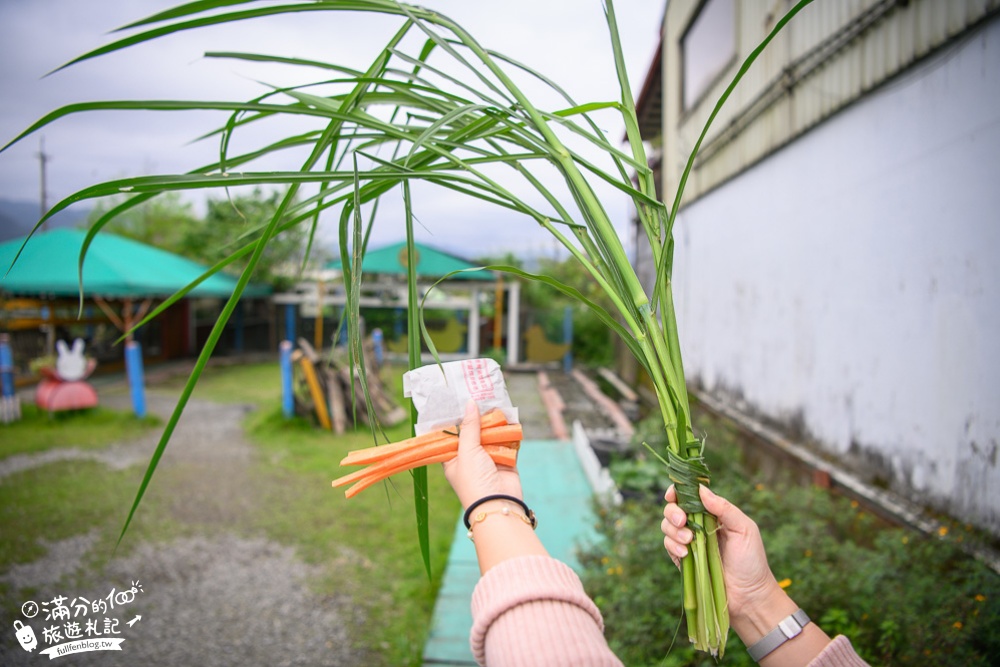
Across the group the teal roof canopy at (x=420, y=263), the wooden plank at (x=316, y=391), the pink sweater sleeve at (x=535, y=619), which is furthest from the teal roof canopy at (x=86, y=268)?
the pink sweater sleeve at (x=535, y=619)

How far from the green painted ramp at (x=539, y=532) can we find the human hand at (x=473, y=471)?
5.89 ft

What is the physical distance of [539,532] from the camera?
3586 millimetres

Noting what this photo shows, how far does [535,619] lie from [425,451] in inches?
13.2

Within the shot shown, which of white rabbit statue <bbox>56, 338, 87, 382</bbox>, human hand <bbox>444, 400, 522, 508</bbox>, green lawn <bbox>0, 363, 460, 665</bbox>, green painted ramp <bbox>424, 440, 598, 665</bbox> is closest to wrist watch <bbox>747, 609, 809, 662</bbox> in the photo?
human hand <bbox>444, 400, 522, 508</bbox>

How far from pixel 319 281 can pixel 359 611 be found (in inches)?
390

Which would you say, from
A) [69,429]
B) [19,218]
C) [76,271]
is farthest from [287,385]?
[19,218]

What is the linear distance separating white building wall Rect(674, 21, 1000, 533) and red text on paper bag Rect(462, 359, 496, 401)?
1.85m

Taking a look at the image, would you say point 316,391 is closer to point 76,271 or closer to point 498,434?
point 76,271

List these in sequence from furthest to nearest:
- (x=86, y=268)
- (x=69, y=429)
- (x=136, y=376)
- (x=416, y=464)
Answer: (x=86, y=268) < (x=136, y=376) < (x=69, y=429) < (x=416, y=464)

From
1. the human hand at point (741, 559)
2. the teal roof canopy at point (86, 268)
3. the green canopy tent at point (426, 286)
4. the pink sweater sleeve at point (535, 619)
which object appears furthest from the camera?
the green canopy tent at point (426, 286)

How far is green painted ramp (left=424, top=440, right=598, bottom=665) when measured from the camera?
8.50 feet

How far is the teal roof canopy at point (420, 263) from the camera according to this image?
36.5 feet

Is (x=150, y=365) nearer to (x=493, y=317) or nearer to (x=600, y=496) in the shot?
(x=493, y=317)

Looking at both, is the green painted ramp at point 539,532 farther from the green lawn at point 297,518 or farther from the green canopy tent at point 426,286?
the green canopy tent at point 426,286
